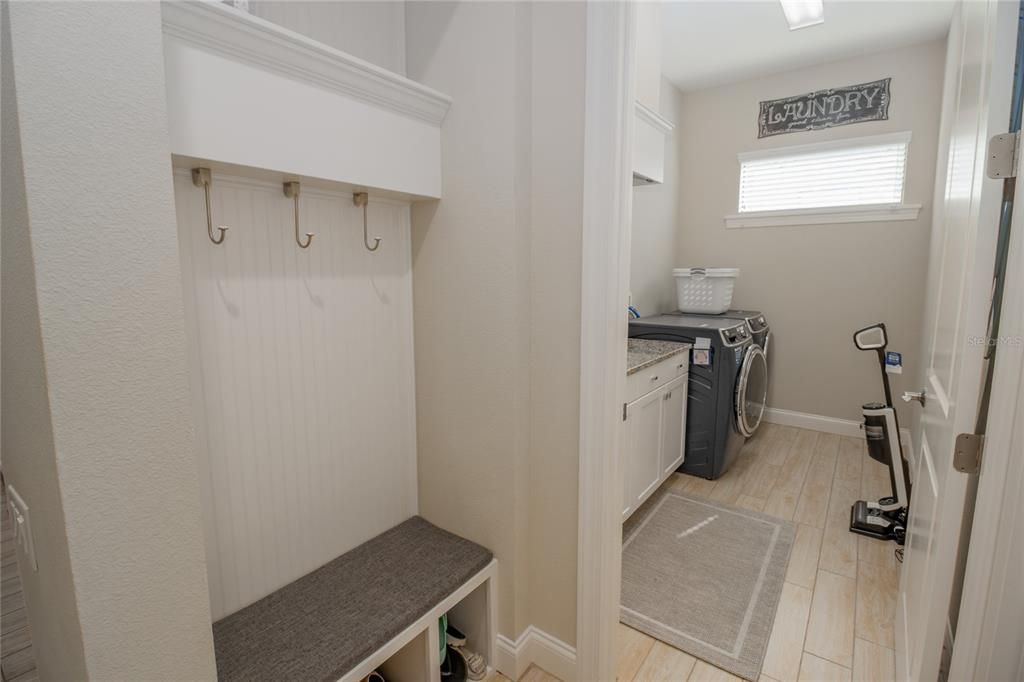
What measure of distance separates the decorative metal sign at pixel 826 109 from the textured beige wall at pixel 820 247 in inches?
1.9

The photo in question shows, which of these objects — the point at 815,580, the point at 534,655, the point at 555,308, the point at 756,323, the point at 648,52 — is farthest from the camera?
the point at 756,323

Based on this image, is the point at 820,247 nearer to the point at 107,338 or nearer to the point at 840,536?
the point at 840,536

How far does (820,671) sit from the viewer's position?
165 cm

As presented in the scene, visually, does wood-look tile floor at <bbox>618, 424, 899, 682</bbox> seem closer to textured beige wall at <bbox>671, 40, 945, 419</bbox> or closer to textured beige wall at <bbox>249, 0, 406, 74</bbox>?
textured beige wall at <bbox>671, 40, 945, 419</bbox>

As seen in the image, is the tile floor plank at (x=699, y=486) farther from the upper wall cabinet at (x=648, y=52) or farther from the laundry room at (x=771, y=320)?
the upper wall cabinet at (x=648, y=52)

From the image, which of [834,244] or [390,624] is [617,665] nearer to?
[390,624]

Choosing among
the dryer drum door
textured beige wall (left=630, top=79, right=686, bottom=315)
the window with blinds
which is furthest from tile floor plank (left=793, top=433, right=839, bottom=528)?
the window with blinds

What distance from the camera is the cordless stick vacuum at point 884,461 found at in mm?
2318

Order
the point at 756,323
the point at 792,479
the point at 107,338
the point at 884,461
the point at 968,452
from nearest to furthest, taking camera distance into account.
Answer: the point at 107,338
the point at 968,452
the point at 884,461
the point at 792,479
the point at 756,323

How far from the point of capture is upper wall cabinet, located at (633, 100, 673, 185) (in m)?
2.05

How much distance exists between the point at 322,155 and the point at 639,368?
1578mm

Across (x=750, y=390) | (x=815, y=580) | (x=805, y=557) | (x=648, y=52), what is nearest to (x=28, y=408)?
(x=648, y=52)

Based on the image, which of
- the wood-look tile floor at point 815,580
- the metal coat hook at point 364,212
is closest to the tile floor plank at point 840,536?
the wood-look tile floor at point 815,580

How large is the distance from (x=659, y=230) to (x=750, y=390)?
1.44 meters
